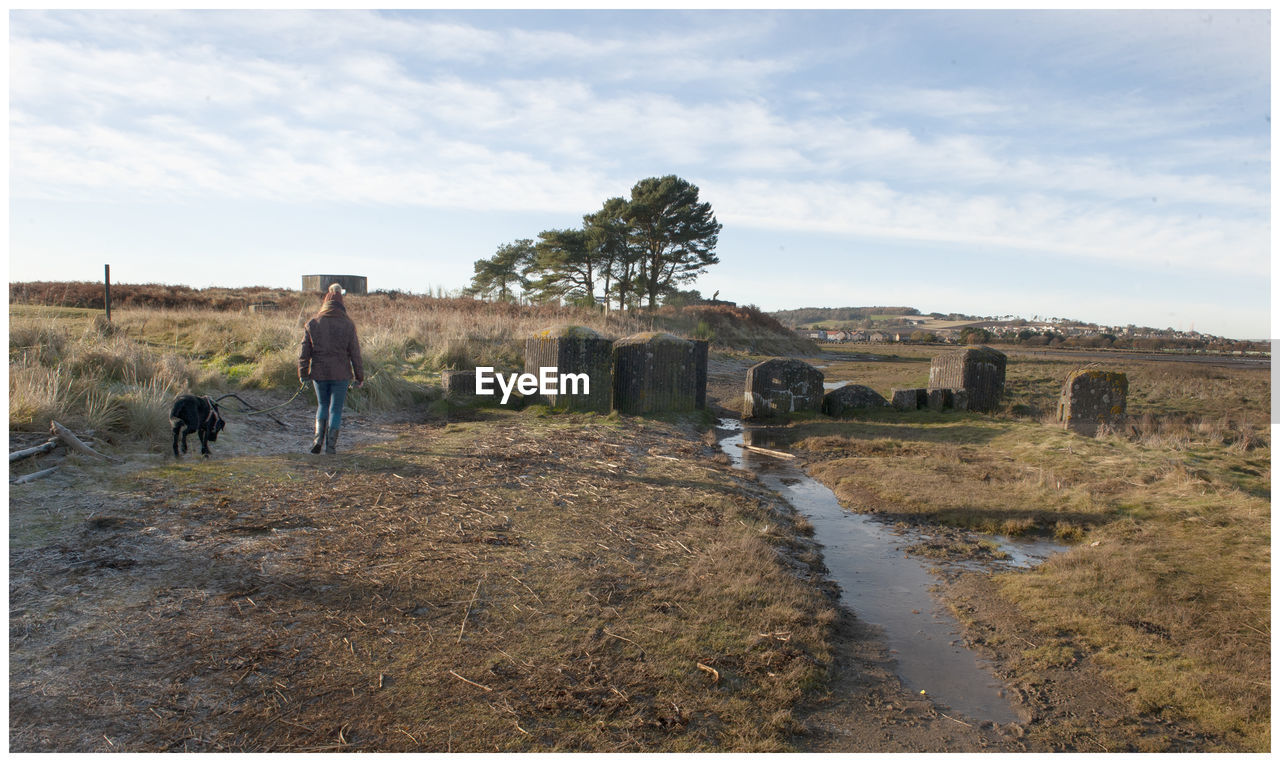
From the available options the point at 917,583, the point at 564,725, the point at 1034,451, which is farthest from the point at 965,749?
the point at 1034,451

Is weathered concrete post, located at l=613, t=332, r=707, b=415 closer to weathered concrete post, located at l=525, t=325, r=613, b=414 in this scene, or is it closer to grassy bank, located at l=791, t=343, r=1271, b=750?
weathered concrete post, located at l=525, t=325, r=613, b=414

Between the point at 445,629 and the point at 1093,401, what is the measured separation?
10539mm

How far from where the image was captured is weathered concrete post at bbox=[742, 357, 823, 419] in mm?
12766

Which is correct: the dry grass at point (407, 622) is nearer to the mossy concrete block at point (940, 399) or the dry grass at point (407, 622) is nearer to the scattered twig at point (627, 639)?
the scattered twig at point (627, 639)

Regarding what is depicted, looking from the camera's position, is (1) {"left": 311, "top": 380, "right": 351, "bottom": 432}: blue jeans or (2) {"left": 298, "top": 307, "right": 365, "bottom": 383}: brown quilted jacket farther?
(1) {"left": 311, "top": 380, "right": 351, "bottom": 432}: blue jeans

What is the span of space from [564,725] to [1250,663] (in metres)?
3.47

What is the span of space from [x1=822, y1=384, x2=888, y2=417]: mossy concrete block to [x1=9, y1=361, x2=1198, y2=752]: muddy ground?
6712 mm

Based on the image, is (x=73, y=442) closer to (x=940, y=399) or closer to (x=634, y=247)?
Result: (x=940, y=399)

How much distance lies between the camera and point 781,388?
42.0 ft

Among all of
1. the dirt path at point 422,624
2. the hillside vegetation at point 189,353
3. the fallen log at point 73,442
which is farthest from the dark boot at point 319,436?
the fallen log at point 73,442

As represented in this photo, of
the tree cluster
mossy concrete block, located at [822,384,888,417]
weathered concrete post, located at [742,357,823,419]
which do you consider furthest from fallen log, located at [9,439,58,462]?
the tree cluster

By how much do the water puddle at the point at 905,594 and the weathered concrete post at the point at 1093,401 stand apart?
202 inches

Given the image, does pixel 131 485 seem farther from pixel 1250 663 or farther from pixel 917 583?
pixel 1250 663

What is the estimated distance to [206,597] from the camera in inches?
157
